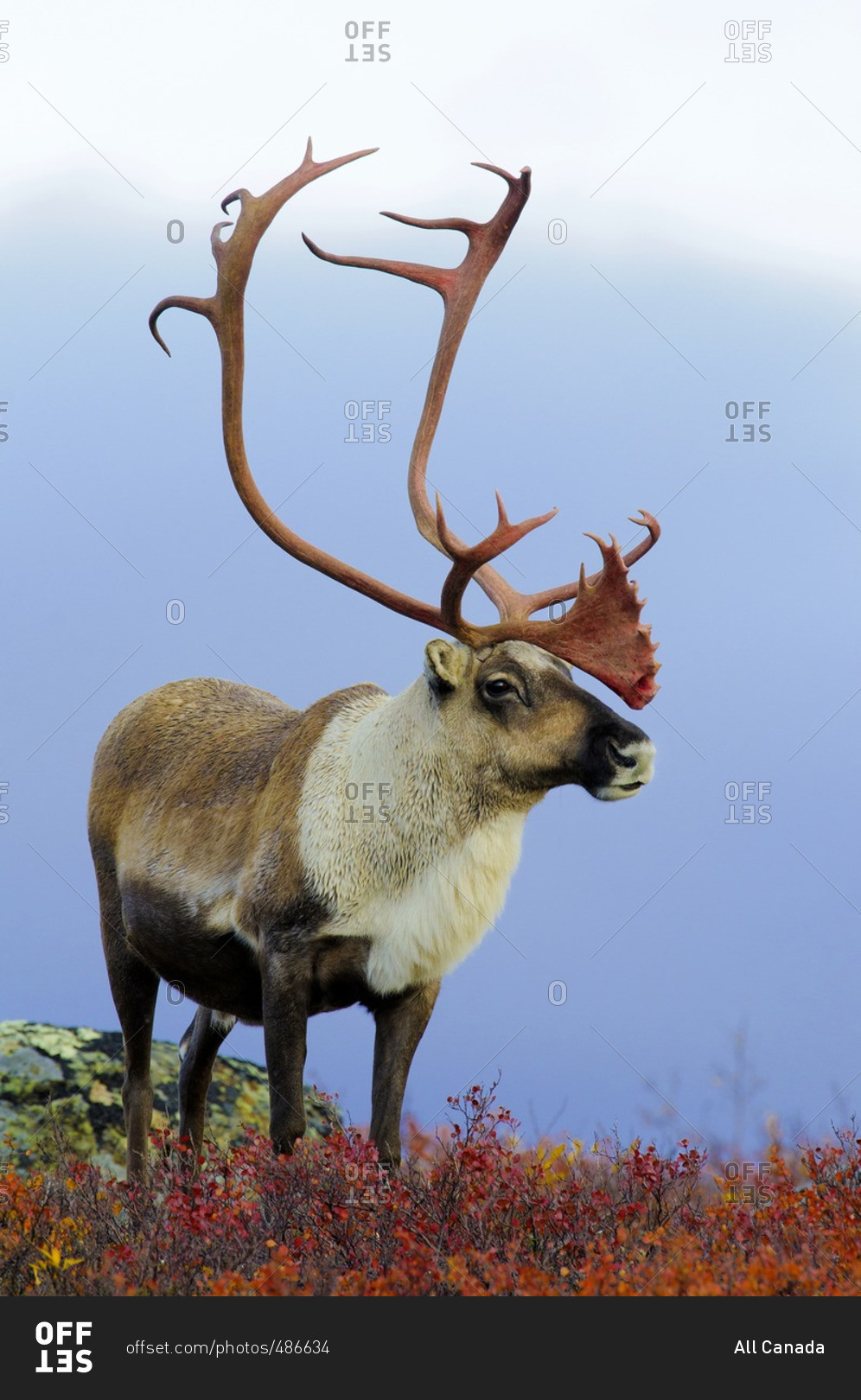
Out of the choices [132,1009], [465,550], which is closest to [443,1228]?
[465,550]

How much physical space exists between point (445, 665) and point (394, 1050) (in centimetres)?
192

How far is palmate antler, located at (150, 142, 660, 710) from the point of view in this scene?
26.6 ft

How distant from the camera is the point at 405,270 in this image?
9430mm

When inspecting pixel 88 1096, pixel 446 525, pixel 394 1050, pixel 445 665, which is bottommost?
pixel 394 1050

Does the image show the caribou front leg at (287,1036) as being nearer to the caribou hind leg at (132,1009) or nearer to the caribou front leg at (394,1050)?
the caribou front leg at (394,1050)

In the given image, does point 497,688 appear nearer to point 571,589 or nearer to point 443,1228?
point 571,589

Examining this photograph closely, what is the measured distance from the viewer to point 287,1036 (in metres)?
7.97

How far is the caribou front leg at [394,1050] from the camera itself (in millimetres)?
8219
